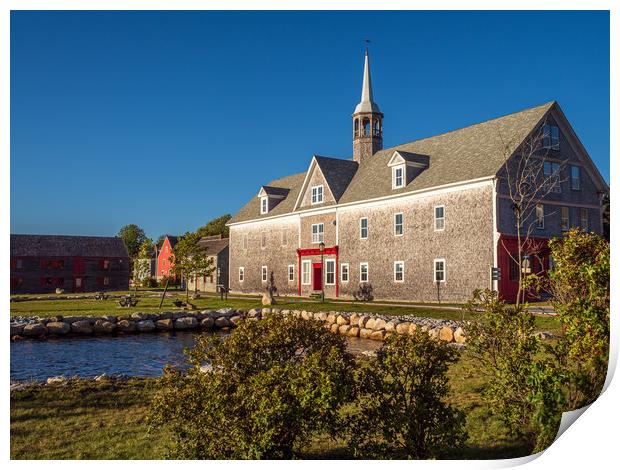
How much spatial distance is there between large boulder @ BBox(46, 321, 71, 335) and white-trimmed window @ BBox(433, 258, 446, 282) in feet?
52.3

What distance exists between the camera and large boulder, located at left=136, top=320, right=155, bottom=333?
1998 centimetres

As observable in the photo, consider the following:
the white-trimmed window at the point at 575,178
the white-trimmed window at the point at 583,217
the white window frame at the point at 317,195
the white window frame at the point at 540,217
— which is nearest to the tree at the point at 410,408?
the white window frame at the point at 540,217

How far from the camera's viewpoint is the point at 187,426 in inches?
220

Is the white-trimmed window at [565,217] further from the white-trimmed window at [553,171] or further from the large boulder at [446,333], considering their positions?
the large boulder at [446,333]

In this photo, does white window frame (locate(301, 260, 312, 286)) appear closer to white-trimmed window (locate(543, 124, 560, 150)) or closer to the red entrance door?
the red entrance door

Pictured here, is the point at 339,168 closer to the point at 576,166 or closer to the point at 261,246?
the point at 261,246

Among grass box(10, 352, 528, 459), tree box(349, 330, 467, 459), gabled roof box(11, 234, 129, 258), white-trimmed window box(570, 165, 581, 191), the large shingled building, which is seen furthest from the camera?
white-trimmed window box(570, 165, 581, 191)

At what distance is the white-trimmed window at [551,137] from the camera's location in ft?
79.8

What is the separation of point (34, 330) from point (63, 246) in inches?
193

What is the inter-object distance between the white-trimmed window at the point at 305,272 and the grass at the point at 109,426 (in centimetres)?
2473

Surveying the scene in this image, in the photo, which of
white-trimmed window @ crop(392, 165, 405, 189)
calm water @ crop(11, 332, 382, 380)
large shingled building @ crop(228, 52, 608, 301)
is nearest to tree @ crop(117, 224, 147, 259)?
large shingled building @ crop(228, 52, 608, 301)

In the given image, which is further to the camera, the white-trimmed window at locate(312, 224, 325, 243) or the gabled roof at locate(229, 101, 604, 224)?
the white-trimmed window at locate(312, 224, 325, 243)

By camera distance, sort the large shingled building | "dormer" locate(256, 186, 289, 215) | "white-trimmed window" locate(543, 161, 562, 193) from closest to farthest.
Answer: the large shingled building → "white-trimmed window" locate(543, 161, 562, 193) → "dormer" locate(256, 186, 289, 215)

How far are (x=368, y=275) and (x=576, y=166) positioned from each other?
11694 mm
